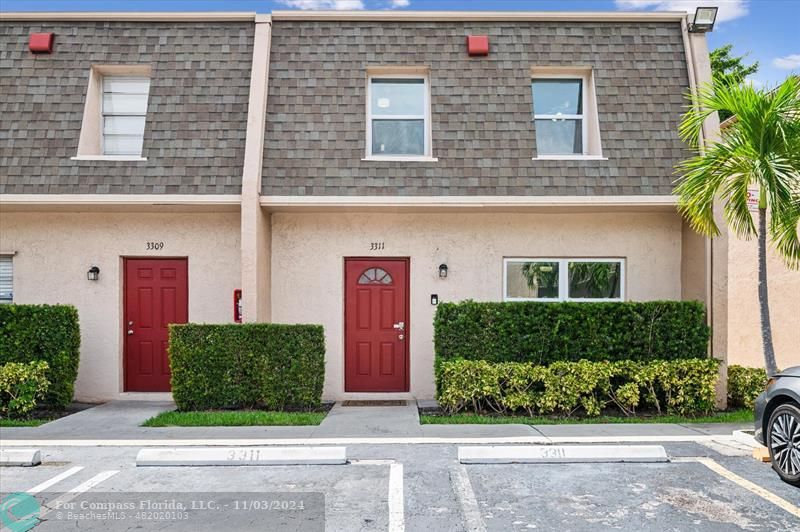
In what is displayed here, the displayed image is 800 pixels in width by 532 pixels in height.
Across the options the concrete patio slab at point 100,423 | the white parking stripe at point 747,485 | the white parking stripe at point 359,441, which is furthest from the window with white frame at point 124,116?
the white parking stripe at point 747,485

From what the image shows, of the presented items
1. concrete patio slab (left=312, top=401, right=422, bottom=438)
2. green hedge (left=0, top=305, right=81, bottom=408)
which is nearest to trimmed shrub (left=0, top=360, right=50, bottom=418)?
green hedge (left=0, top=305, right=81, bottom=408)

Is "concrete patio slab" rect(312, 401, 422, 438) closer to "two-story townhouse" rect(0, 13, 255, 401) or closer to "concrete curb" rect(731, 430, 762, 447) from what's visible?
"two-story townhouse" rect(0, 13, 255, 401)

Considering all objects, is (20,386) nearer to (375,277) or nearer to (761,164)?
(375,277)

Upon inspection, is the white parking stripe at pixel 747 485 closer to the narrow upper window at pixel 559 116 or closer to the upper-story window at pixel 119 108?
the narrow upper window at pixel 559 116

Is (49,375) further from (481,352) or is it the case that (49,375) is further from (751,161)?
(751,161)

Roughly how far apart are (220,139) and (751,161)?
749 centimetres

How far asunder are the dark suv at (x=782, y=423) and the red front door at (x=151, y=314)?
8.31m

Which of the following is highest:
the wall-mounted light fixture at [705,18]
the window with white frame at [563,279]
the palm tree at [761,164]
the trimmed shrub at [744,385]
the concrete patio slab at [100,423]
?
the wall-mounted light fixture at [705,18]

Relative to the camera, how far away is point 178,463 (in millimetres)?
6379

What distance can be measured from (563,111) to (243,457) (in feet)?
25.1

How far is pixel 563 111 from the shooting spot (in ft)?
35.0

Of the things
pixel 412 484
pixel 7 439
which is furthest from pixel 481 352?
pixel 7 439

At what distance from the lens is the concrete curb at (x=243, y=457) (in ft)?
20.9

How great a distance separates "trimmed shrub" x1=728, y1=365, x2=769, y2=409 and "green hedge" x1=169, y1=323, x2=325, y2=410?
255 inches
